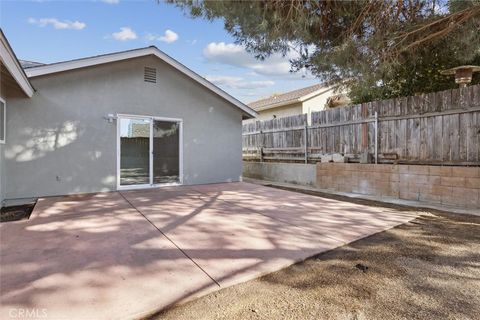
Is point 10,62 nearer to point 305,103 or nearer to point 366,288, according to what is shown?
point 366,288

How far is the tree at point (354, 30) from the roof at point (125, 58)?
3476 millimetres

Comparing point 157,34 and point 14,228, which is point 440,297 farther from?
point 157,34

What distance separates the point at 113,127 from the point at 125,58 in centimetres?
194

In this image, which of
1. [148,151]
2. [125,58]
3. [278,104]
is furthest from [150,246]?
[278,104]

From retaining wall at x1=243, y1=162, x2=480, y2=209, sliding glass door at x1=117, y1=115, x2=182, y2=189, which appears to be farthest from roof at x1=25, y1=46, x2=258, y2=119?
retaining wall at x1=243, y1=162, x2=480, y2=209

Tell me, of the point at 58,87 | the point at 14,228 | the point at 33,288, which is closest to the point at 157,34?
the point at 58,87

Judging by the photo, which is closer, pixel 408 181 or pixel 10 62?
pixel 10 62

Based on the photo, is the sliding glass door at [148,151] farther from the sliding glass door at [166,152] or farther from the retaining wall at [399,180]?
the retaining wall at [399,180]

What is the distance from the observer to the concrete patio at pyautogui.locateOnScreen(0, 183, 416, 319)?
250 cm

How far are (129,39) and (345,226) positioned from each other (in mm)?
11541

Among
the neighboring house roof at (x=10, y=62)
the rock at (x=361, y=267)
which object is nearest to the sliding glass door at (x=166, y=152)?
the neighboring house roof at (x=10, y=62)

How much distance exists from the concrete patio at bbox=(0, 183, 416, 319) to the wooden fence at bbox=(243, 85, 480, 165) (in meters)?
1.89

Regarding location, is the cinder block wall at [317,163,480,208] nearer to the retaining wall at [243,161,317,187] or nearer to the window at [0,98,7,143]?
the retaining wall at [243,161,317,187]

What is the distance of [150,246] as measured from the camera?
12.1 feet
